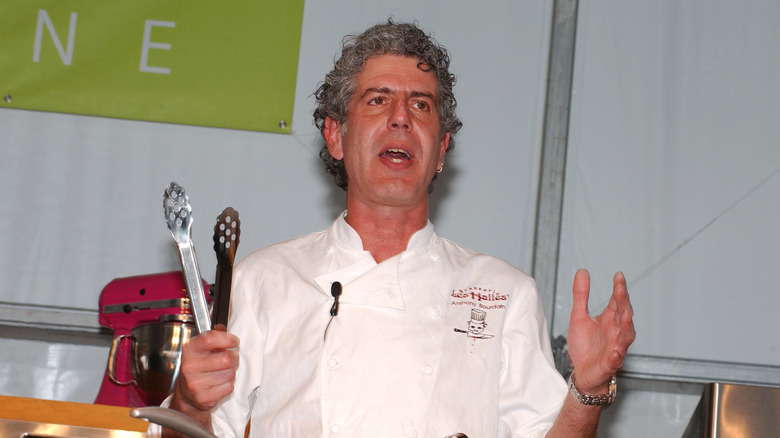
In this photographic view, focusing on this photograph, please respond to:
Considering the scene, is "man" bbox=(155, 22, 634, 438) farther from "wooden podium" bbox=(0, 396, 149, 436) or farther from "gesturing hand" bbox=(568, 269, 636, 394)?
"wooden podium" bbox=(0, 396, 149, 436)

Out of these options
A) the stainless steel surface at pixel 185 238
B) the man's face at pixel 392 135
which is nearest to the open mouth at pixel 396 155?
the man's face at pixel 392 135

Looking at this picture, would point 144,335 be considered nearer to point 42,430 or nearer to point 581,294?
A: point 42,430

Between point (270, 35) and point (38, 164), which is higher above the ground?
point (270, 35)

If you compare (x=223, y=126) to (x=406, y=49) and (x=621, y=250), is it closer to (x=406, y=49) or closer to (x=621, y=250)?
(x=406, y=49)

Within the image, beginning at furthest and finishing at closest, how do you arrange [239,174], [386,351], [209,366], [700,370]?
[239,174]
[700,370]
[386,351]
[209,366]

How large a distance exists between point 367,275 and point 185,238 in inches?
16.1

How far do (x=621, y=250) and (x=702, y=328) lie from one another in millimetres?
306

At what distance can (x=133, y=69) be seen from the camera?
98.3 inches

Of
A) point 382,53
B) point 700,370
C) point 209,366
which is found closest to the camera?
point 209,366

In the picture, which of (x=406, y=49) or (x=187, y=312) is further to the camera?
(x=187, y=312)

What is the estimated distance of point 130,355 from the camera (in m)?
2.08

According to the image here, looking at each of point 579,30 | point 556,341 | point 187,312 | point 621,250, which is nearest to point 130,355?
point 187,312

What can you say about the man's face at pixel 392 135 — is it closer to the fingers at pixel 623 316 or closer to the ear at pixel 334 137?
the ear at pixel 334 137

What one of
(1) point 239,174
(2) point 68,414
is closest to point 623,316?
(2) point 68,414
